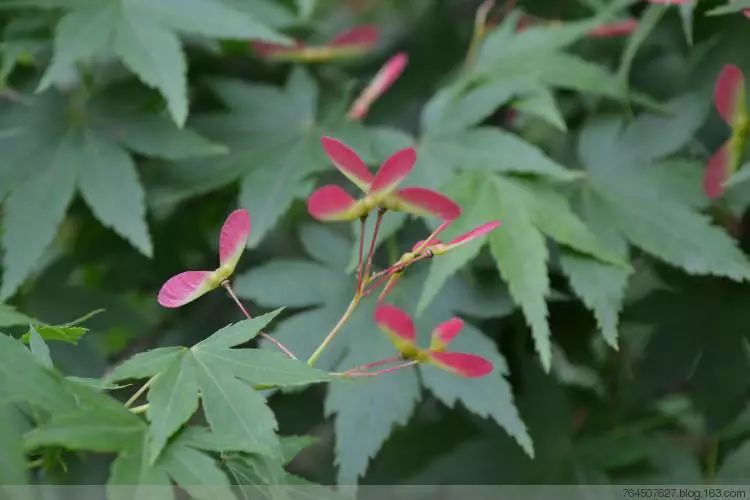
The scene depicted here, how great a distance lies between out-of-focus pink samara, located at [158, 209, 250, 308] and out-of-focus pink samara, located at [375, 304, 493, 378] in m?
0.11

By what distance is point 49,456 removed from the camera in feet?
1.74

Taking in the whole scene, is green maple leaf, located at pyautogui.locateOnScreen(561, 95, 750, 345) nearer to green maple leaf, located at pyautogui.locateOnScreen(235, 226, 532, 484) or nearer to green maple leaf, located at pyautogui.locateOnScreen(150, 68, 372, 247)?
green maple leaf, located at pyautogui.locateOnScreen(235, 226, 532, 484)

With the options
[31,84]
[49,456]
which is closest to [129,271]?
[31,84]

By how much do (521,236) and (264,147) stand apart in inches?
14.0

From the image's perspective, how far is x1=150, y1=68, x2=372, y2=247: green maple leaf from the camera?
36.6 inches

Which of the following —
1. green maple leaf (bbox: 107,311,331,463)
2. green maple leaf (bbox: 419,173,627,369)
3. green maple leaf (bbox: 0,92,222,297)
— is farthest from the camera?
green maple leaf (bbox: 0,92,222,297)

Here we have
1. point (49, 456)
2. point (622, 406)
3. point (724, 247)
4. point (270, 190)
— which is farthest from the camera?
point (622, 406)

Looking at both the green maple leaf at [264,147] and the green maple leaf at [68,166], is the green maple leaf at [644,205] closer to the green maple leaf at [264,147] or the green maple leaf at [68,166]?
the green maple leaf at [264,147]

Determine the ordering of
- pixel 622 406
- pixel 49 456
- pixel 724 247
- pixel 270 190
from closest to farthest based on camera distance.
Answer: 1. pixel 49 456
2. pixel 724 247
3. pixel 270 190
4. pixel 622 406

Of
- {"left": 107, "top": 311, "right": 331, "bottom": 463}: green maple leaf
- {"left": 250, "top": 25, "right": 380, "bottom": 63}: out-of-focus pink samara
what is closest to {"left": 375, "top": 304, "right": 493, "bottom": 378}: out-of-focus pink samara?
{"left": 107, "top": 311, "right": 331, "bottom": 463}: green maple leaf

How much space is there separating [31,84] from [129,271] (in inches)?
11.0

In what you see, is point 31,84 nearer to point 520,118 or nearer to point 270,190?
point 270,190

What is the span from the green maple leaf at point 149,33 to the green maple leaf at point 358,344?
0.21 metres

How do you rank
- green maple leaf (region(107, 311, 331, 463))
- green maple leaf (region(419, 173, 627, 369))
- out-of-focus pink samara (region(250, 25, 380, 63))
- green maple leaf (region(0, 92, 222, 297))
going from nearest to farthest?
green maple leaf (region(107, 311, 331, 463)) < green maple leaf (region(419, 173, 627, 369)) < green maple leaf (region(0, 92, 222, 297)) < out-of-focus pink samara (region(250, 25, 380, 63))
